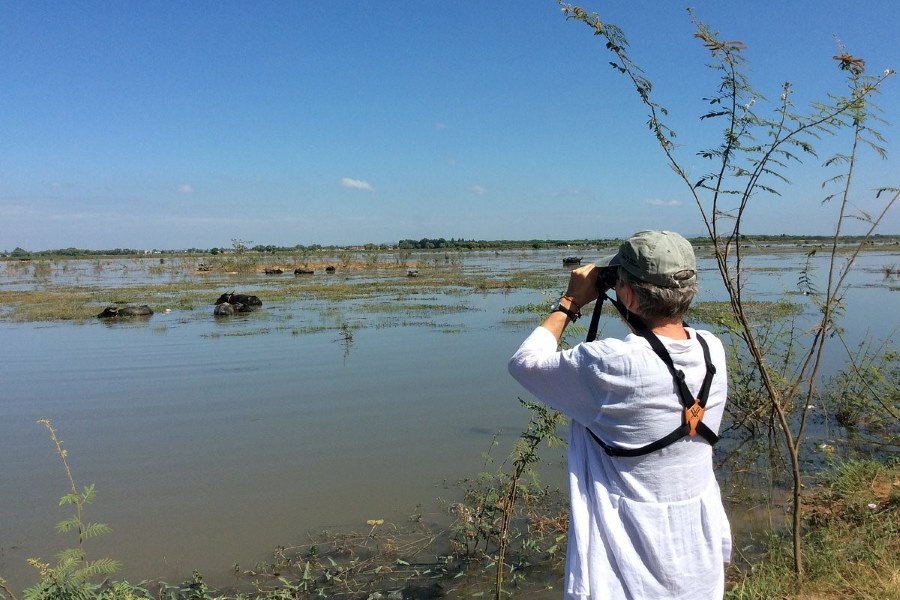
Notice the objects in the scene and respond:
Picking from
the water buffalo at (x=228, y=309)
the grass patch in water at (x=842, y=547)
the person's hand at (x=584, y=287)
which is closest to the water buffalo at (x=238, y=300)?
the water buffalo at (x=228, y=309)

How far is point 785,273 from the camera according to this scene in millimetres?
27000

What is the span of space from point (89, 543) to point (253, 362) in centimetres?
584

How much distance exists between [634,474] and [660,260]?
0.57 meters

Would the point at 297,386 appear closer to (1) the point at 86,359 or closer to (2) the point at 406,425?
(2) the point at 406,425

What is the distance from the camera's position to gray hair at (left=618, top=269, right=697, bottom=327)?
5.15ft

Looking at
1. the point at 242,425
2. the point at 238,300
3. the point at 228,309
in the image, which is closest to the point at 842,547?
the point at 242,425

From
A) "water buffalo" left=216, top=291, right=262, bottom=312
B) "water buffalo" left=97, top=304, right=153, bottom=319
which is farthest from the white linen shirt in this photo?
"water buffalo" left=97, top=304, right=153, bottom=319

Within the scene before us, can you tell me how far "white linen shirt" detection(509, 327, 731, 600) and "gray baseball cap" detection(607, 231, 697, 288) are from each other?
161 millimetres

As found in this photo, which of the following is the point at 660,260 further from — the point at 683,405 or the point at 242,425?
the point at 242,425

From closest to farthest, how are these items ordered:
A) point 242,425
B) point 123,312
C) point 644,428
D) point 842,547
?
point 644,428 → point 842,547 → point 242,425 → point 123,312

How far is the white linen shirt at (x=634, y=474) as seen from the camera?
1.51 m

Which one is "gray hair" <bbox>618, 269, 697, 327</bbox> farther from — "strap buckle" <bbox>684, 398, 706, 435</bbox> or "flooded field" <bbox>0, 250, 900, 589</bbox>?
"flooded field" <bbox>0, 250, 900, 589</bbox>

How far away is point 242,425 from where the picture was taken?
23.0 feet

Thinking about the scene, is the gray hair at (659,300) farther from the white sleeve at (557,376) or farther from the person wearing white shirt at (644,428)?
the white sleeve at (557,376)
